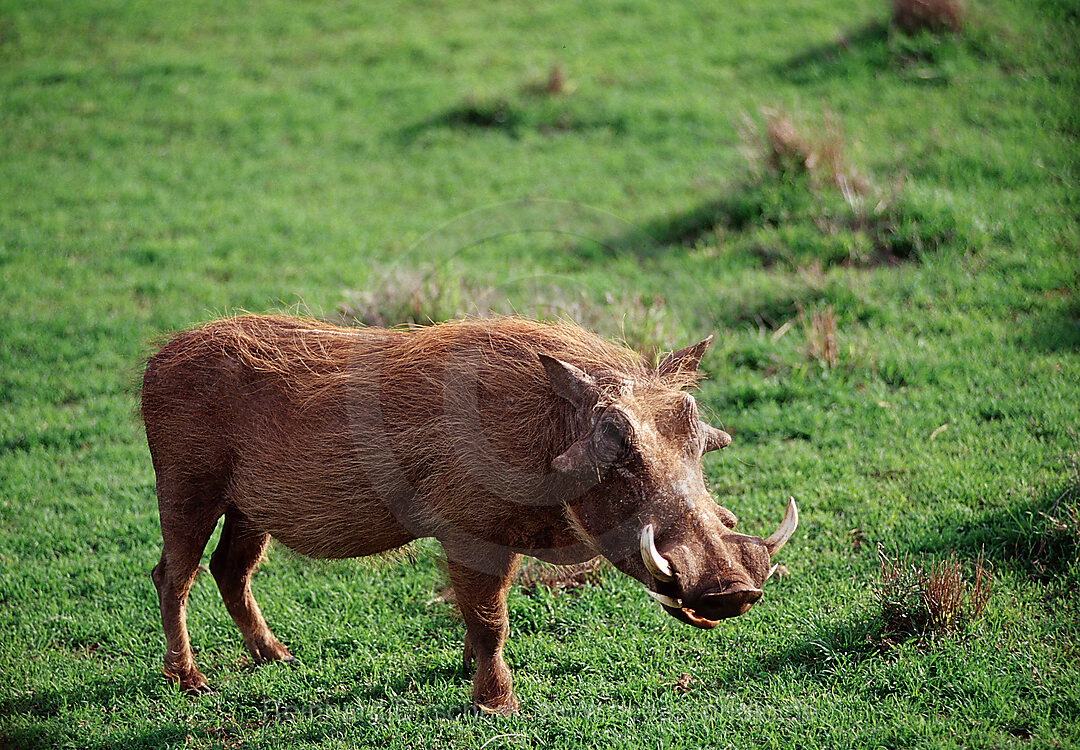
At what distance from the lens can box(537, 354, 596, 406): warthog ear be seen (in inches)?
139

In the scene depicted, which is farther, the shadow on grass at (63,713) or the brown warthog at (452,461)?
the shadow on grass at (63,713)

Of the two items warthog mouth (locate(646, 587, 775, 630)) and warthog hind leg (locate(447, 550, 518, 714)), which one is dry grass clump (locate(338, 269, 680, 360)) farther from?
warthog mouth (locate(646, 587, 775, 630))

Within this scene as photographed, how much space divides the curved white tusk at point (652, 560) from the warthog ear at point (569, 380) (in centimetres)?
58

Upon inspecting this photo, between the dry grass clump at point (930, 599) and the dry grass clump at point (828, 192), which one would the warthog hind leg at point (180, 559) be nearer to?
the dry grass clump at point (930, 599)

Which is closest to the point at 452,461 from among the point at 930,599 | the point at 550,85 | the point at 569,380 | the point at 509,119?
the point at 569,380

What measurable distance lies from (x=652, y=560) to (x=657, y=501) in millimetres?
282

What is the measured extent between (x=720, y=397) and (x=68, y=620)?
13.5 ft

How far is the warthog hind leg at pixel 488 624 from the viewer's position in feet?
12.8

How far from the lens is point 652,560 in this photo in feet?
10.4

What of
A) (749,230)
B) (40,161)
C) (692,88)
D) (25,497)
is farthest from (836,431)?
(40,161)

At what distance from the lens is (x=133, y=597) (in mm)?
5121

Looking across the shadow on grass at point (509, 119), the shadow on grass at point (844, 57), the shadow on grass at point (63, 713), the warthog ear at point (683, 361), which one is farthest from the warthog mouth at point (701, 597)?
the shadow on grass at point (844, 57)

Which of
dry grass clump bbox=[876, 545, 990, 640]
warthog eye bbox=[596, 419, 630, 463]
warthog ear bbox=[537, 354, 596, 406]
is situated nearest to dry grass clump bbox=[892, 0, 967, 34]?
dry grass clump bbox=[876, 545, 990, 640]

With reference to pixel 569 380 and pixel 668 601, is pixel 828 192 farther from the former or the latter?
pixel 668 601
